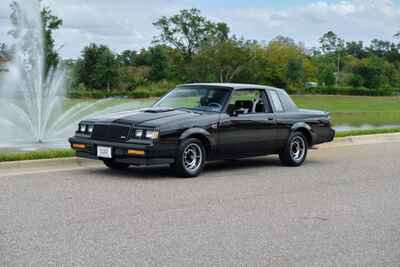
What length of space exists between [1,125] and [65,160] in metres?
9.01

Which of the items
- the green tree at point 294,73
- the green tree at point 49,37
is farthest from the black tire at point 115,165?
the green tree at point 294,73

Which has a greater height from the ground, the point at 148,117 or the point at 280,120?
the point at 148,117

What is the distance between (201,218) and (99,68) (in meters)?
54.7

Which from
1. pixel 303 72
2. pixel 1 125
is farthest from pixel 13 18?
pixel 303 72

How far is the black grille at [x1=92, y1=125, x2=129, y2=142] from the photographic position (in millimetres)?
10344

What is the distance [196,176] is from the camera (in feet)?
35.4

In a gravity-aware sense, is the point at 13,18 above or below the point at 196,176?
above

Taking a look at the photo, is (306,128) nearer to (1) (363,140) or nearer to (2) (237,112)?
(2) (237,112)

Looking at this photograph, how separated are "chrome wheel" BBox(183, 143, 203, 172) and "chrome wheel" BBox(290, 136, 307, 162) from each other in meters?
2.50

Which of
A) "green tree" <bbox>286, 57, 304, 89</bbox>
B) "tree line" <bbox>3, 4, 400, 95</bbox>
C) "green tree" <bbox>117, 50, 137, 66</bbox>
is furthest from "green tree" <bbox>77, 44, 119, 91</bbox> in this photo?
"green tree" <bbox>117, 50, 137, 66</bbox>

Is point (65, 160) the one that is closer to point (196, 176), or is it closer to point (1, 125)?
point (196, 176)

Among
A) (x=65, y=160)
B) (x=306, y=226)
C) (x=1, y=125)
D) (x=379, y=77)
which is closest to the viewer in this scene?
(x=306, y=226)

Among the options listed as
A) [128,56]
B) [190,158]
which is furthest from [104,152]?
[128,56]

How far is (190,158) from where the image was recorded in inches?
423
